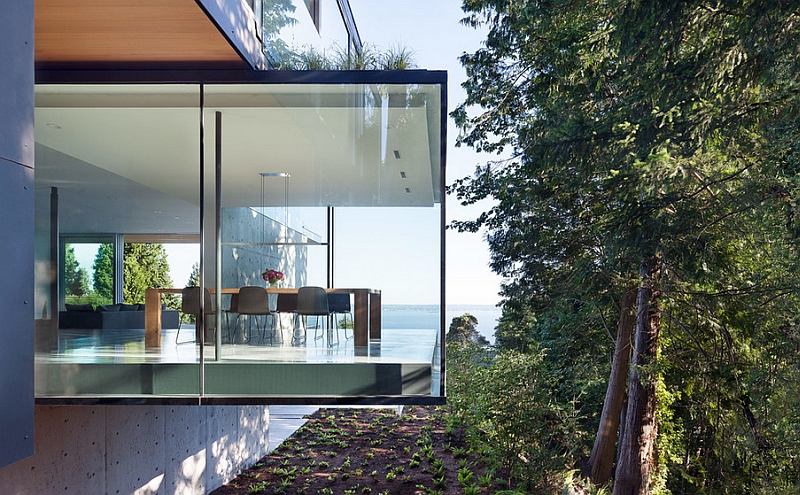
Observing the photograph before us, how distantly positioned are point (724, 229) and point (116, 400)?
7256 millimetres

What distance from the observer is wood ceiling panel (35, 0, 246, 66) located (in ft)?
14.7

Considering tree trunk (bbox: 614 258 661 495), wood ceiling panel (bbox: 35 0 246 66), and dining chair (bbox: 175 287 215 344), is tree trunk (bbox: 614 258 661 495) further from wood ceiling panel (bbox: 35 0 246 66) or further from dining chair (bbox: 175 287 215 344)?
wood ceiling panel (bbox: 35 0 246 66)

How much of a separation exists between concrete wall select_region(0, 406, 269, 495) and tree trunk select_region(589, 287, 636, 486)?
5925 mm

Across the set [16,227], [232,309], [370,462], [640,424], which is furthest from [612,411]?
[16,227]

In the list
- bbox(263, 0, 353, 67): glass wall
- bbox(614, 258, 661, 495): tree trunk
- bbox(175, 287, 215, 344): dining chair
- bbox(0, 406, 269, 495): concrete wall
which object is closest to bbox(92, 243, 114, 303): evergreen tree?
bbox(175, 287, 215, 344): dining chair

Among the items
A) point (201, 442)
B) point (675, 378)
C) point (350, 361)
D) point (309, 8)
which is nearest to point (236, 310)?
point (350, 361)

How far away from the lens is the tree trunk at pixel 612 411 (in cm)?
1059

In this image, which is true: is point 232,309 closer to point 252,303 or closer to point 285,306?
point 252,303

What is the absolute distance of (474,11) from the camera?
9828 millimetres

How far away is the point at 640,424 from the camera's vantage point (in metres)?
10.0

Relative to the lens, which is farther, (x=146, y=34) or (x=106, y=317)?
(x=106, y=317)

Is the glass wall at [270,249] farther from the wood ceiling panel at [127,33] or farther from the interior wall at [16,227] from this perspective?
the interior wall at [16,227]

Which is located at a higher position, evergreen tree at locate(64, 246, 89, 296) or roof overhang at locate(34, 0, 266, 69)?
roof overhang at locate(34, 0, 266, 69)

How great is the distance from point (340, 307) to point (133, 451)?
3.66 metres
